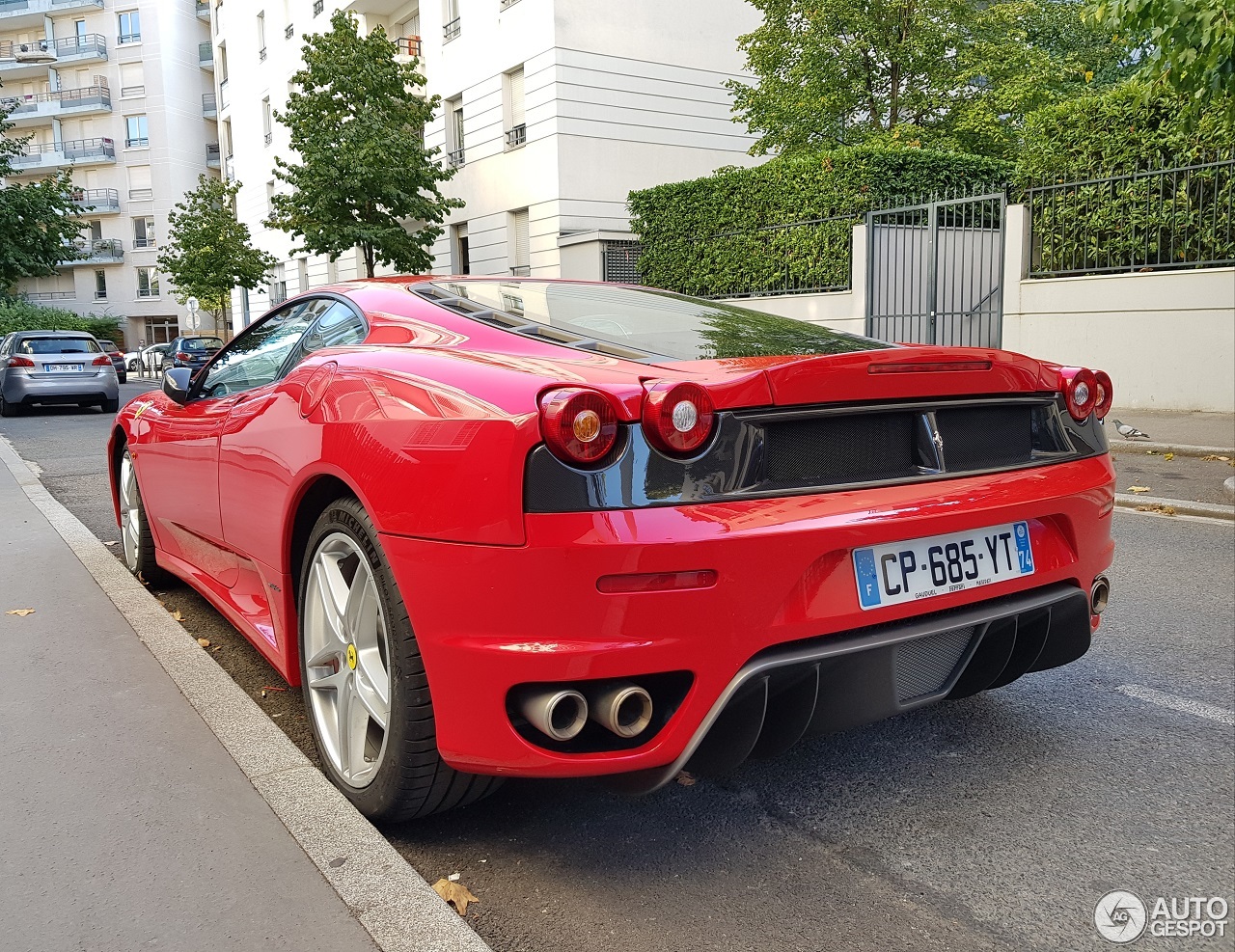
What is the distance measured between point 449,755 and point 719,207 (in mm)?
16331

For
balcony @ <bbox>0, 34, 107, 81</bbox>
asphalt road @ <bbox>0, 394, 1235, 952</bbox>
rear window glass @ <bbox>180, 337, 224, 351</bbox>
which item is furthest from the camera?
balcony @ <bbox>0, 34, 107, 81</bbox>

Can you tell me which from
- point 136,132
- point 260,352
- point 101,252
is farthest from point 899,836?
point 101,252

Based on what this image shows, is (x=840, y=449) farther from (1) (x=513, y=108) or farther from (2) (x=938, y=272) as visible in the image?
(1) (x=513, y=108)

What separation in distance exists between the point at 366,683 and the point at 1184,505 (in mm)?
6141

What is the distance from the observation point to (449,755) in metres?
2.23

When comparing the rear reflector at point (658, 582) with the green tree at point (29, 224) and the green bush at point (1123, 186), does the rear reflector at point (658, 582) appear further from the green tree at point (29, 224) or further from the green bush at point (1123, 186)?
the green tree at point (29, 224)

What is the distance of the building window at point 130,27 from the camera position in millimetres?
58781

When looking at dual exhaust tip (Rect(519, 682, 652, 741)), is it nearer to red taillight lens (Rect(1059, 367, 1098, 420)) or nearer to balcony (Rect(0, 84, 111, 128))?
red taillight lens (Rect(1059, 367, 1098, 420))

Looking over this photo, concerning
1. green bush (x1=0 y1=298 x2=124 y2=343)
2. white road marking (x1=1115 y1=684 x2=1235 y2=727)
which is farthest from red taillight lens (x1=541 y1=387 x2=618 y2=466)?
green bush (x1=0 y1=298 x2=124 y2=343)

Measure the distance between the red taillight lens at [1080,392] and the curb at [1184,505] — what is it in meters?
4.45

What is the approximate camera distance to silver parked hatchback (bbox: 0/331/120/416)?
58.8 ft

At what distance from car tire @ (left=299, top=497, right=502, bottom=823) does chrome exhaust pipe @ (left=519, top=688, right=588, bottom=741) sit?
318 millimetres

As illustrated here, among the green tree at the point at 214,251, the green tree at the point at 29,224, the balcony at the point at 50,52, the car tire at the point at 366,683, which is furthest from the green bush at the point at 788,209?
the balcony at the point at 50,52

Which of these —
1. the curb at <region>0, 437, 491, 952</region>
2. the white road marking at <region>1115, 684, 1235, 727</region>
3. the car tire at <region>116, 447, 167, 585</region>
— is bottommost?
the white road marking at <region>1115, 684, 1235, 727</region>
